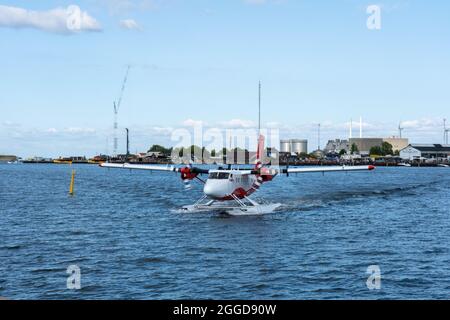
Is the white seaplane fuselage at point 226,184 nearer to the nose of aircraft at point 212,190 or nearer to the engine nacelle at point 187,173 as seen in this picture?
the nose of aircraft at point 212,190

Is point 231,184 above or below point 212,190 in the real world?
above

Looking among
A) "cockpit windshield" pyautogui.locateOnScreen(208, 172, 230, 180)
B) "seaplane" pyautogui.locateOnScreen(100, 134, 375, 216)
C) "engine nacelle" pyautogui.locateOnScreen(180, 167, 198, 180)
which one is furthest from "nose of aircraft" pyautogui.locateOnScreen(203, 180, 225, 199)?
"engine nacelle" pyautogui.locateOnScreen(180, 167, 198, 180)

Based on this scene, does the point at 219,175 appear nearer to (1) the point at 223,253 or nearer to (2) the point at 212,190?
(2) the point at 212,190

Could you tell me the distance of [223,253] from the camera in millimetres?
33875

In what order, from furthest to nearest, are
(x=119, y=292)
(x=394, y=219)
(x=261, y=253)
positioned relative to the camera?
(x=394, y=219), (x=261, y=253), (x=119, y=292)

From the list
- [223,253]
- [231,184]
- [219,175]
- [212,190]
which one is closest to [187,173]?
[219,175]

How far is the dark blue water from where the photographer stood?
83.6 feet

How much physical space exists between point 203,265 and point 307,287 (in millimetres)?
6982

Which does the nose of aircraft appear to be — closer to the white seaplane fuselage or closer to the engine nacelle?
the white seaplane fuselage

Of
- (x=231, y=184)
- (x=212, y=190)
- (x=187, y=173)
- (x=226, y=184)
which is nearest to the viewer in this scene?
(x=212, y=190)

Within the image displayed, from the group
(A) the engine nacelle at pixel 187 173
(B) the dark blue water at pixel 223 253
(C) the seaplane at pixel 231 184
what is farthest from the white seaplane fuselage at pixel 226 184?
(A) the engine nacelle at pixel 187 173
